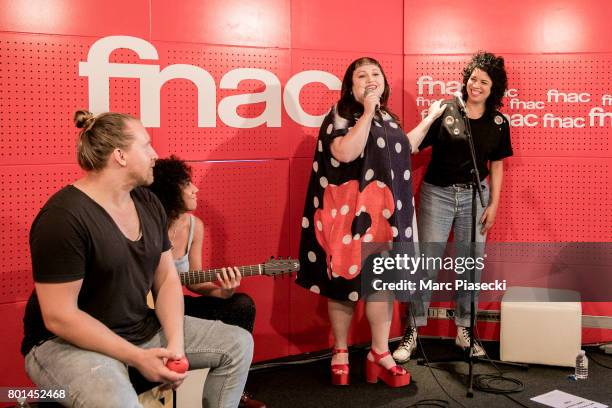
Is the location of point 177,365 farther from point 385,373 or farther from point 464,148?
point 464,148

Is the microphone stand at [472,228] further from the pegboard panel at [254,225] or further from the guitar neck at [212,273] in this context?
the guitar neck at [212,273]

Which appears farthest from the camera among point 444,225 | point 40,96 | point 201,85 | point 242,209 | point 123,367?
point 444,225

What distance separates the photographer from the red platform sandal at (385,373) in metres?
3.78

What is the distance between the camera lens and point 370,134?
3.68 meters

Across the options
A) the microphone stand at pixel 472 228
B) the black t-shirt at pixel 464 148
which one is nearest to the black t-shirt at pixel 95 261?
the microphone stand at pixel 472 228

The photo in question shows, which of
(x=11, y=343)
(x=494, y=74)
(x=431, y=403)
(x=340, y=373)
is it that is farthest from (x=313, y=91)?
(x=11, y=343)

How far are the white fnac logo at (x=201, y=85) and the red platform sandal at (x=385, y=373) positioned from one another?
150 cm

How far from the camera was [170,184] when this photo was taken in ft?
10.5

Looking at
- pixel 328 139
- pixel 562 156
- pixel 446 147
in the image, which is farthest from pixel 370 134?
pixel 562 156

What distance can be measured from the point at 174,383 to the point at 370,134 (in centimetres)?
183

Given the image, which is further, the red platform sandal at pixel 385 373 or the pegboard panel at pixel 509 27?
the pegboard panel at pixel 509 27

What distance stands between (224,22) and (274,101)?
0.55 metres

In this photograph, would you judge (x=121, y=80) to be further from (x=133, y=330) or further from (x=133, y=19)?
(x=133, y=330)

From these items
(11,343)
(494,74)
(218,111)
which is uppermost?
(494,74)
